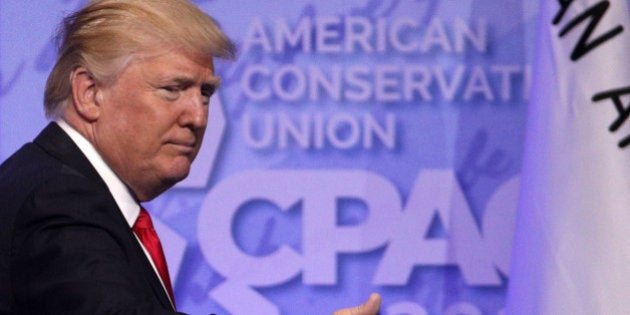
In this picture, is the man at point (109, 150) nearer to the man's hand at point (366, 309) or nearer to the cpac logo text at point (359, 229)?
the man's hand at point (366, 309)

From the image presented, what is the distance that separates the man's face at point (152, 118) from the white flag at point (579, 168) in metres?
0.80

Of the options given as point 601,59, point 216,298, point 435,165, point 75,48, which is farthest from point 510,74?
point 75,48

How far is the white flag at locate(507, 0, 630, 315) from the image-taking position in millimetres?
1855

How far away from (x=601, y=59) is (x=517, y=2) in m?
0.46

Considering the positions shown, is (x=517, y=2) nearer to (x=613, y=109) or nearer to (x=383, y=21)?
(x=383, y=21)

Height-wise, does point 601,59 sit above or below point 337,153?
above

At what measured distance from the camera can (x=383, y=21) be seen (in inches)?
89.6

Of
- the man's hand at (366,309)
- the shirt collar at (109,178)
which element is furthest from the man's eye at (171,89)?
the man's hand at (366,309)

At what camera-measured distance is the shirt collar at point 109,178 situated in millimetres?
1301

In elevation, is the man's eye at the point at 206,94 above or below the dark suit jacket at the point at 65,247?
above

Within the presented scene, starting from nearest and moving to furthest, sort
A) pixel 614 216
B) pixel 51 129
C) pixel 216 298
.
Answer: pixel 51 129 < pixel 614 216 < pixel 216 298

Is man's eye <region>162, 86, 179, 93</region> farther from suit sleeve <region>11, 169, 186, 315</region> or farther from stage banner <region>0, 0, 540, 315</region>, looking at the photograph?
stage banner <region>0, 0, 540, 315</region>

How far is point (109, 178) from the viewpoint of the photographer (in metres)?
1.31

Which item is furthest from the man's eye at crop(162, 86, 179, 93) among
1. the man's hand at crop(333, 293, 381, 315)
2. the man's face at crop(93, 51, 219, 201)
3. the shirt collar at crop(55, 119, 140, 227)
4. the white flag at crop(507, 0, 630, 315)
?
the white flag at crop(507, 0, 630, 315)
